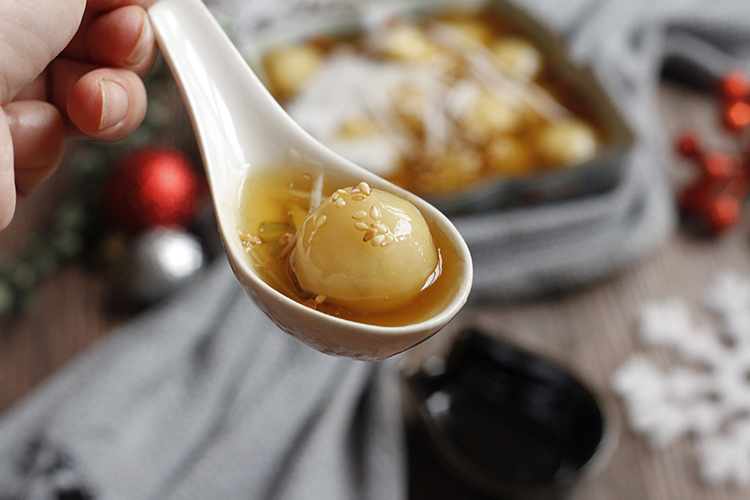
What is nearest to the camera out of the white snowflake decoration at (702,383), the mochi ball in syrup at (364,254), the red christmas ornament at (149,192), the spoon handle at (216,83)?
the mochi ball in syrup at (364,254)

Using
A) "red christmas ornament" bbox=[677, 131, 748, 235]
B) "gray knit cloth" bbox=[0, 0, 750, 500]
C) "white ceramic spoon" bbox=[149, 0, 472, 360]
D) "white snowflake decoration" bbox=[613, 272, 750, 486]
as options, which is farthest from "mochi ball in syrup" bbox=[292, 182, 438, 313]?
"red christmas ornament" bbox=[677, 131, 748, 235]

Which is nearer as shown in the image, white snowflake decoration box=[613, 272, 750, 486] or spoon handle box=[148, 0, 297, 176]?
spoon handle box=[148, 0, 297, 176]

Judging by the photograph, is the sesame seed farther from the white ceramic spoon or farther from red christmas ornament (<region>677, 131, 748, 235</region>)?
red christmas ornament (<region>677, 131, 748, 235</region>)

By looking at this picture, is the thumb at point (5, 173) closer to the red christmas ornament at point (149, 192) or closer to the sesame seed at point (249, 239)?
the sesame seed at point (249, 239)

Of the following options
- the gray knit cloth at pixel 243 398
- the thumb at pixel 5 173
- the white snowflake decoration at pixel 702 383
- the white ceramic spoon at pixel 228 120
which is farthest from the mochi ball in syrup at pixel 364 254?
the white snowflake decoration at pixel 702 383

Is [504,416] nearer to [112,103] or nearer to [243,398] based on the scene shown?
[243,398]

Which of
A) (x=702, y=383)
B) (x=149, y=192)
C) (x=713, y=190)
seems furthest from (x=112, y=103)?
(x=713, y=190)

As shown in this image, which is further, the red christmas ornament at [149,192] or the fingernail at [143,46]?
the red christmas ornament at [149,192]
